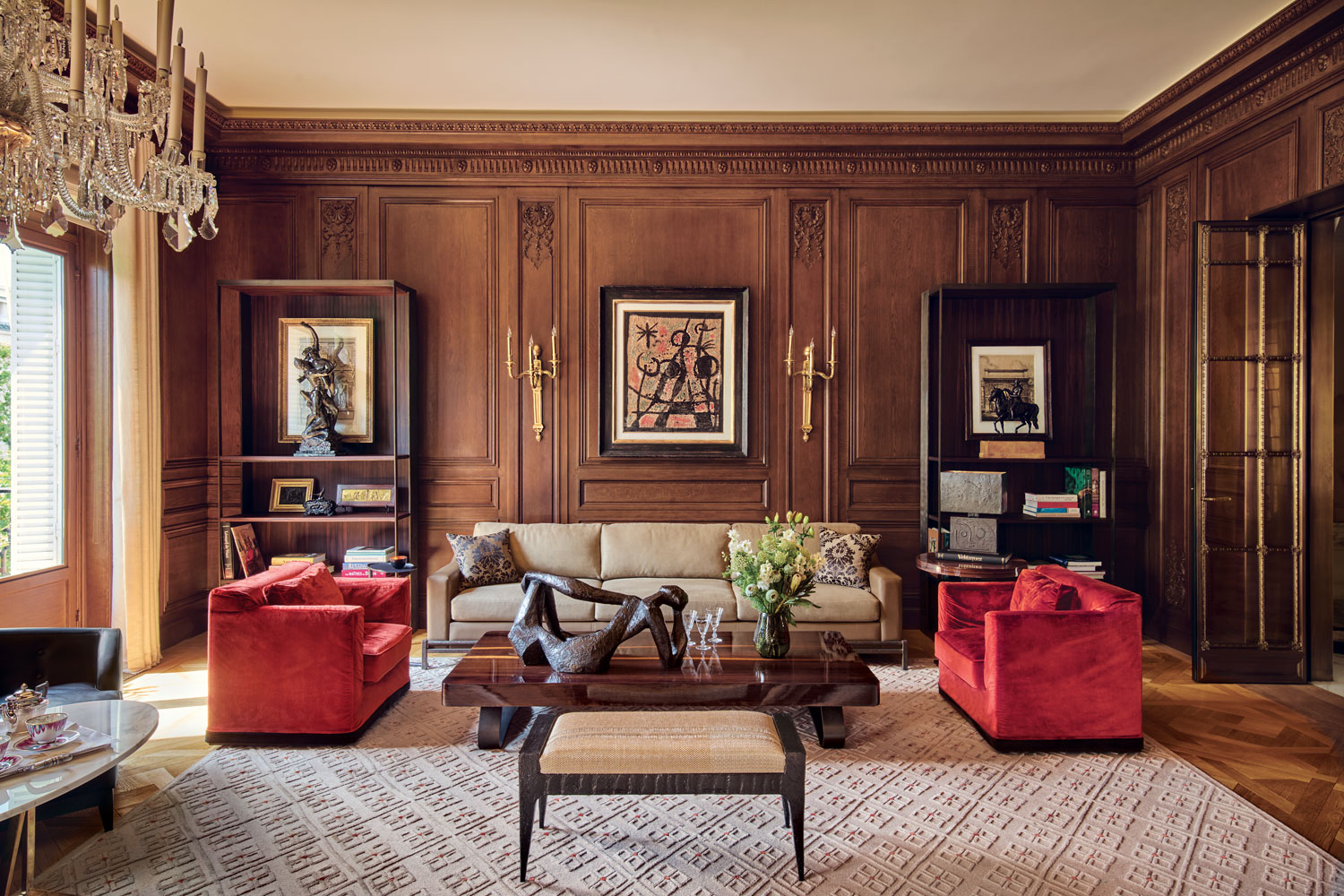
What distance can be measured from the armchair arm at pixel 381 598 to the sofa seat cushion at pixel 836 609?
188 cm

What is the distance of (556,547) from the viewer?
4.90 m

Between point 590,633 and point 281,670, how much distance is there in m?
1.34

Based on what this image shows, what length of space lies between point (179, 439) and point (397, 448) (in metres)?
1.42

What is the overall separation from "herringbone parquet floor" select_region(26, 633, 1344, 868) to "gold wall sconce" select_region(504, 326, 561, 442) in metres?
2.51

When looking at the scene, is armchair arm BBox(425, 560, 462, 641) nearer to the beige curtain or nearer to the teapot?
the beige curtain

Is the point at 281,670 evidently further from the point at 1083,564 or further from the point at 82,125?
the point at 1083,564

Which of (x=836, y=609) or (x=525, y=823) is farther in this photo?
(x=836, y=609)

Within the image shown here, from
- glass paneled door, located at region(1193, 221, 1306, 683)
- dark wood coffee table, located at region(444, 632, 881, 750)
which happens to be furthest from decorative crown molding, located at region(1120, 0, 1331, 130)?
dark wood coffee table, located at region(444, 632, 881, 750)

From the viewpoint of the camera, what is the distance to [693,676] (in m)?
3.11

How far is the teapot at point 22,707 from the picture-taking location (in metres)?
2.18

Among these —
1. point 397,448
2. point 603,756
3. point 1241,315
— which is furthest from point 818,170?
point 603,756

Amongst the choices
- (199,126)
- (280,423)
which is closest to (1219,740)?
(199,126)

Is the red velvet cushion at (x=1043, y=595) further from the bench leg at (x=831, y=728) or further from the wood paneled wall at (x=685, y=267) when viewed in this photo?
the wood paneled wall at (x=685, y=267)

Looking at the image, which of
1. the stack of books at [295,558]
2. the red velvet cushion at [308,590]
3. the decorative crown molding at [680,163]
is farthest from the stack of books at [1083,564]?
the stack of books at [295,558]
